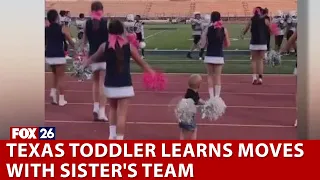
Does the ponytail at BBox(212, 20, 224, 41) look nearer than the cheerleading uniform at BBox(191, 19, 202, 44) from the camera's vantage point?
Yes

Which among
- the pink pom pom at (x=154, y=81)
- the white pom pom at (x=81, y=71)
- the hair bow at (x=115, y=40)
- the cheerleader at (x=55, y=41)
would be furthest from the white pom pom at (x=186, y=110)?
the cheerleader at (x=55, y=41)

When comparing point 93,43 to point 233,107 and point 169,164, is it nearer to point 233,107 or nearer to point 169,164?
point 233,107

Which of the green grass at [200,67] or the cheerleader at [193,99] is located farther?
the green grass at [200,67]

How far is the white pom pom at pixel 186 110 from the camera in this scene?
6551 mm

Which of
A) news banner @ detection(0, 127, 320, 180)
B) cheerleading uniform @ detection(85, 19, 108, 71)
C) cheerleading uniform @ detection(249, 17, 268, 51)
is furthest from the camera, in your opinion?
cheerleading uniform @ detection(249, 17, 268, 51)

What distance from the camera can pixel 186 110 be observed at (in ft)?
21.5

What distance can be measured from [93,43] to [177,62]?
30.6 ft

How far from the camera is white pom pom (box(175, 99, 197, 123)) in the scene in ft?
21.5

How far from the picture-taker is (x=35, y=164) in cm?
549

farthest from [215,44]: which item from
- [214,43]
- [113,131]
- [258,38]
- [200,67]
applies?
[200,67]

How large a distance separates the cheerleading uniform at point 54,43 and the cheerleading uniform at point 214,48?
224cm

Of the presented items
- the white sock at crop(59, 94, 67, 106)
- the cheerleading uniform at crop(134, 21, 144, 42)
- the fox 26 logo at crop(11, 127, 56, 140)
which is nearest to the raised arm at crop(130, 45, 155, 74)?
the fox 26 logo at crop(11, 127, 56, 140)

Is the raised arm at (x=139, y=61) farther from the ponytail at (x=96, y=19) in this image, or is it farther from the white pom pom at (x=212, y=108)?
the ponytail at (x=96, y=19)

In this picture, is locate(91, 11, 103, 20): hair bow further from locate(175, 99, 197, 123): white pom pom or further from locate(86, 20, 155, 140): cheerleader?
locate(175, 99, 197, 123): white pom pom
